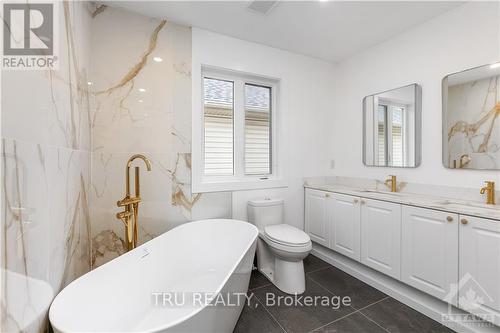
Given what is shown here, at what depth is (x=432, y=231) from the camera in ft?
5.18

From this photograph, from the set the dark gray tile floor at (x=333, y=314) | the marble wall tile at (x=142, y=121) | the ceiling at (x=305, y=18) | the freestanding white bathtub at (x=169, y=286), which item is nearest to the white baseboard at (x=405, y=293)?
the dark gray tile floor at (x=333, y=314)

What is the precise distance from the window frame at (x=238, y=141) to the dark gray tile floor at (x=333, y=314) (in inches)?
40.0

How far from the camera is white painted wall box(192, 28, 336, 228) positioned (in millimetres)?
2207

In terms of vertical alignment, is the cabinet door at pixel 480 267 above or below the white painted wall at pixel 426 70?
below

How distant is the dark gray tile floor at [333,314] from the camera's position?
4.95ft

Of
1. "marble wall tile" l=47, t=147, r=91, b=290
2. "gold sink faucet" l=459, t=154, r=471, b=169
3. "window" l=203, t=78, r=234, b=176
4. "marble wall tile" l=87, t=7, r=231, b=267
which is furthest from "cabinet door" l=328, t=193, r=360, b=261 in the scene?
"marble wall tile" l=47, t=147, r=91, b=290

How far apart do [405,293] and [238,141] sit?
206cm

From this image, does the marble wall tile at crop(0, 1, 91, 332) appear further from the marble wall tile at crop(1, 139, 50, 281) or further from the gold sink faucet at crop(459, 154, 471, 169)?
the gold sink faucet at crop(459, 154, 471, 169)

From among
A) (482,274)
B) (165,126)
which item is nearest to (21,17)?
(165,126)

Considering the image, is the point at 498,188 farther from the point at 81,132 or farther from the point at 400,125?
the point at 81,132

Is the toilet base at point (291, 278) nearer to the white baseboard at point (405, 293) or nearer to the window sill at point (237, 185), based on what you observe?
the white baseboard at point (405, 293)

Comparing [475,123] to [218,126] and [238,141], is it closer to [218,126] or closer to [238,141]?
[238,141]

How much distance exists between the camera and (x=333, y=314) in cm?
165

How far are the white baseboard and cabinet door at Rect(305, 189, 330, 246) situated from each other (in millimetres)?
225
